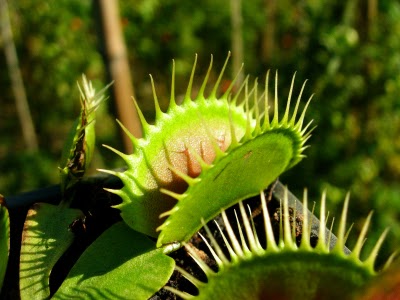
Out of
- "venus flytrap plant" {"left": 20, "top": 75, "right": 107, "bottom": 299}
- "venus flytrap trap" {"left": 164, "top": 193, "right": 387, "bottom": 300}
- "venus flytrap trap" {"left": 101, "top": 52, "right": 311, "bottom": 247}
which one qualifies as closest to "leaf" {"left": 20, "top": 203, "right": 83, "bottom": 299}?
"venus flytrap plant" {"left": 20, "top": 75, "right": 107, "bottom": 299}

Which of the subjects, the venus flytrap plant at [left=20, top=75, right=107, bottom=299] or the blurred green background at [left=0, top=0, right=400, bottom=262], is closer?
the venus flytrap plant at [left=20, top=75, right=107, bottom=299]

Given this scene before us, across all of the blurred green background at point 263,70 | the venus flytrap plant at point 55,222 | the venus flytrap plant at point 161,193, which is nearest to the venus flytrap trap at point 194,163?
the venus flytrap plant at point 161,193

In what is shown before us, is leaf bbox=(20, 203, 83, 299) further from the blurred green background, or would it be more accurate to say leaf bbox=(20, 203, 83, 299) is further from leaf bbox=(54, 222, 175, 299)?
the blurred green background

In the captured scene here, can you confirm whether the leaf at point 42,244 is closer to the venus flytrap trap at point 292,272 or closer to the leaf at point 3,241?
the leaf at point 3,241

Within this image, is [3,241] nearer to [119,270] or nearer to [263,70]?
[119,270]

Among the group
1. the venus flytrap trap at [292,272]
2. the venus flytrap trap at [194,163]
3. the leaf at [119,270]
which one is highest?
the venus flytrap trap at [194,163]

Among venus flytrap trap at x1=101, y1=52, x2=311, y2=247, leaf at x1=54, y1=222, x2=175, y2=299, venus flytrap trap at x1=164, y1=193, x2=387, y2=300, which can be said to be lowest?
leaf at x1=54, y1=222, x2=175, y2=299

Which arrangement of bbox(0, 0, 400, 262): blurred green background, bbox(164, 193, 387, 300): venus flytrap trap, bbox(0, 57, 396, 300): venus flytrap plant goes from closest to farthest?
bbox(164, 193, 387, 300): venus flytrap trap, bbox(0, 57, 396, 300): venus flytrap plant, bbox(0, 0, 400, 262): blurred green background
